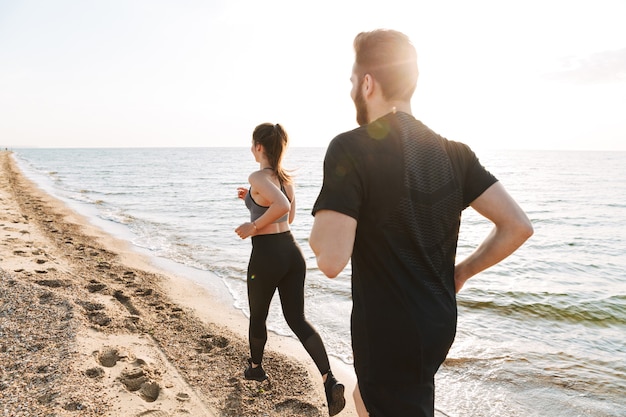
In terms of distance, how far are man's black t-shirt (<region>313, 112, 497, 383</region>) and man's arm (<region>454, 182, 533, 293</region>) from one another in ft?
0.64

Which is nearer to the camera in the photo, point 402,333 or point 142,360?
point 402,333

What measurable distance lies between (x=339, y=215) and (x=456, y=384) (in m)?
3.99

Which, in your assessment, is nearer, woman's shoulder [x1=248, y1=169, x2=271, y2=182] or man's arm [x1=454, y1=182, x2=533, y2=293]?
man's arm [x1=454, y1=182, x2=533, y2=293]

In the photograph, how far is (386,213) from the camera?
1397 mm

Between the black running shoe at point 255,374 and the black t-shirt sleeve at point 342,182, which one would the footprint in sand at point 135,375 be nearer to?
the black running shoe at point 255,374

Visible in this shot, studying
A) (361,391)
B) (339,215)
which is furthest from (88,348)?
(339,215)

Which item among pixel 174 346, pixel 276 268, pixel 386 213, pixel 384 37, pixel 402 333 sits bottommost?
pixel 174 346

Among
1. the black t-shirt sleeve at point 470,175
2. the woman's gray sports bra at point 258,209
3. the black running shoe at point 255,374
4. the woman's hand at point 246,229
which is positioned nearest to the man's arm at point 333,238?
the black t-shirt sleeve at point 470,175

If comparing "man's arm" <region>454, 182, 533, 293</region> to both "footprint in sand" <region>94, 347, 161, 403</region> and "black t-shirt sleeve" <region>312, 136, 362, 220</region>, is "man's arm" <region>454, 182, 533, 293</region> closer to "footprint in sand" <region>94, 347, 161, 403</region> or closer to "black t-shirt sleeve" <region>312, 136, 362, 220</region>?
"black t-shirt sleeve" <region>312, 136, 362, 220</region>

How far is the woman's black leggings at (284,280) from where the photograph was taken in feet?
11.8

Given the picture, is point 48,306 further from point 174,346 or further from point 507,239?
point 507,239

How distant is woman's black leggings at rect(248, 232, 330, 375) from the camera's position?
358 cm

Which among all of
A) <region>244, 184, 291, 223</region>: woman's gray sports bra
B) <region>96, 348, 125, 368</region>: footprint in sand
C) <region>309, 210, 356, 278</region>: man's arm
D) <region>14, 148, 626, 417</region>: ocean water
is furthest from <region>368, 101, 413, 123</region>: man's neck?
<region>96, 348, 125, 368</region>: footprint in sand

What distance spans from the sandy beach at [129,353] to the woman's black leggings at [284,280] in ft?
2.23
